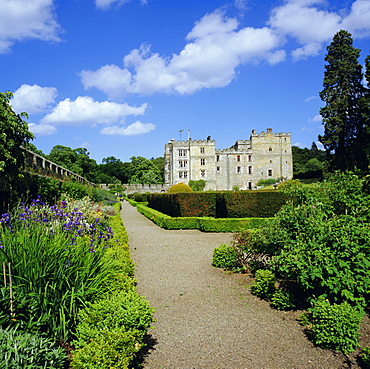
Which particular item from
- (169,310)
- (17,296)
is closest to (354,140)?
(169,310)

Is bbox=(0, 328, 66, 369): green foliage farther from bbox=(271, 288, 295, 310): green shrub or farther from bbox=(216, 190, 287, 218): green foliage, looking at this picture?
bbox=(216, 190, 287, 218): green foliage

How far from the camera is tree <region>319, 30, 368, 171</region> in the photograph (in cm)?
2814

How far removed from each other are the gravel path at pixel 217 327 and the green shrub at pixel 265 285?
14 centimetres

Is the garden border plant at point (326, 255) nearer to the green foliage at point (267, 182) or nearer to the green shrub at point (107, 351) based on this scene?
the green shrub at point (107, 351)

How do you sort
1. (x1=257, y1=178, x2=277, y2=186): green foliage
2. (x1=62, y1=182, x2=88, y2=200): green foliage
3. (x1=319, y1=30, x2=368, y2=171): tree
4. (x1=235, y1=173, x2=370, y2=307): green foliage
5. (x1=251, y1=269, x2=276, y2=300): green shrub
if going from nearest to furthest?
(x1=235, y1=173, x2=370, y2=307): green foliage < (x1=251, y1=269, x2=276, y2=300): green shrub < (x1=62, y1=182, x2=88, y2=200): green foliage < (x1=319, y1=30, x2=368, y2=171): tree < (x1=257, y1=178, x2=277, y2=186): green foliage

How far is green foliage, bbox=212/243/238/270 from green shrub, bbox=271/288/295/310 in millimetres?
1893

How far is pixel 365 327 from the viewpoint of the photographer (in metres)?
3.68

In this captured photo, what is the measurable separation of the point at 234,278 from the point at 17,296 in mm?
3803

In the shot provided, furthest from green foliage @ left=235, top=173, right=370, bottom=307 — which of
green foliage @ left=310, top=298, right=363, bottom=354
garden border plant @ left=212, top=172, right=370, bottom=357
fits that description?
green foliage @ left=310, top=298, right=363, bottom=354

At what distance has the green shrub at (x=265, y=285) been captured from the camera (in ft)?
15.5

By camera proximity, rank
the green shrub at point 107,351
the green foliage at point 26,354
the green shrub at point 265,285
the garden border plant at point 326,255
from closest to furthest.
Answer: the green foliage at point 26,354 → the green shrub at point 107,351 → the garden border plant at point 326,255 → the green shrub at point 265,285

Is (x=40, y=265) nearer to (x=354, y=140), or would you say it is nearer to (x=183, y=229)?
(x=183, y=229)

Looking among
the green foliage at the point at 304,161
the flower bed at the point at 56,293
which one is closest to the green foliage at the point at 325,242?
the flower bed at the point at 56,293

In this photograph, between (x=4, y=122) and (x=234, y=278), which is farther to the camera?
(x=4, y=122)
